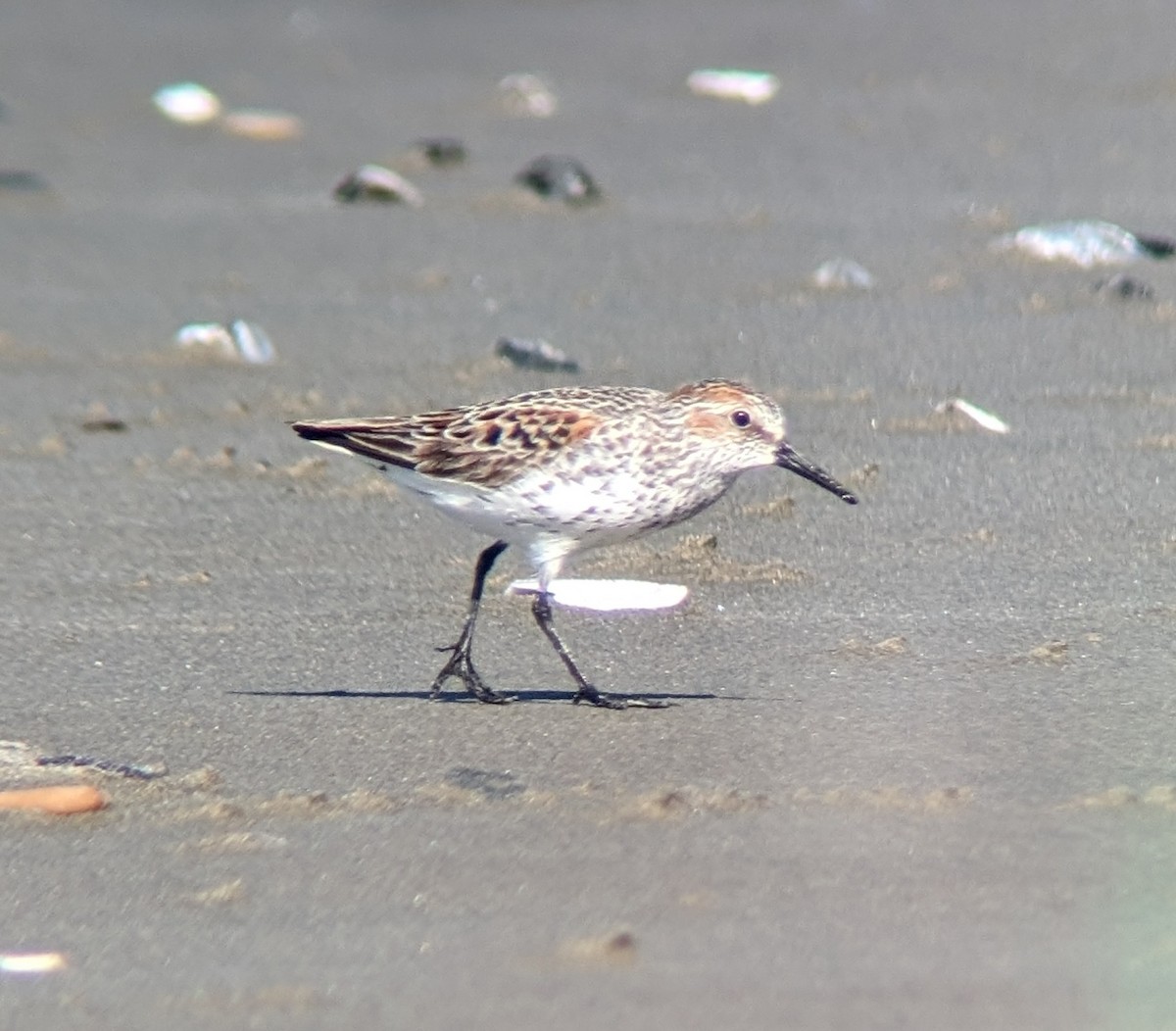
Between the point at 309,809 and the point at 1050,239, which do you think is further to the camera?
the point at 1050,239

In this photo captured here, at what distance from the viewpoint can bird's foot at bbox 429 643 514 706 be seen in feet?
15.2

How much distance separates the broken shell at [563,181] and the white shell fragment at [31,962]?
6.55m

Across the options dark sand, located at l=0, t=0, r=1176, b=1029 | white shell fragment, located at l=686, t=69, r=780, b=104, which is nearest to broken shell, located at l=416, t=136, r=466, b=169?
dark sand, located at l=0, t=0, r=1176, b=1029

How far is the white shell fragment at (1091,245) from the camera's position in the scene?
317 inches

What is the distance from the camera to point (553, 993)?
301cm

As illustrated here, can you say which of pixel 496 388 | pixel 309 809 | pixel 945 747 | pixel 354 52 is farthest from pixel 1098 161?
pixel 309 809

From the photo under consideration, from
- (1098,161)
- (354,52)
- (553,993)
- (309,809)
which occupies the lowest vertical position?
(354,52)

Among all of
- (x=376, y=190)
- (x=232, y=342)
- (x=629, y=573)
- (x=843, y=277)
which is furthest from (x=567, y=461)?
(x=376, y=190)

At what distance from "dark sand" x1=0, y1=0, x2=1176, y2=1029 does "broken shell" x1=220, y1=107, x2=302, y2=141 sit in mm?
145

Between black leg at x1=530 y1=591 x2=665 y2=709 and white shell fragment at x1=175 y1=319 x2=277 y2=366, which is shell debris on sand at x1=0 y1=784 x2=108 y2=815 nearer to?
black leg at x1=530 y1=591 x2=665 y2=709

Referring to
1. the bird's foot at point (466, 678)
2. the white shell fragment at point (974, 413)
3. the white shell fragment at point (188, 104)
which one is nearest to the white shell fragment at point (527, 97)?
the white shell fragment at point (188, 104)

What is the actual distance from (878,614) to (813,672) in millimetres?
441

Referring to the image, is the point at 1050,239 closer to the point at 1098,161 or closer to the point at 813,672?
A: the point at 1098,161

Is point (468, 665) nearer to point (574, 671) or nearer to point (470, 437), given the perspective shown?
point (574, 671)
